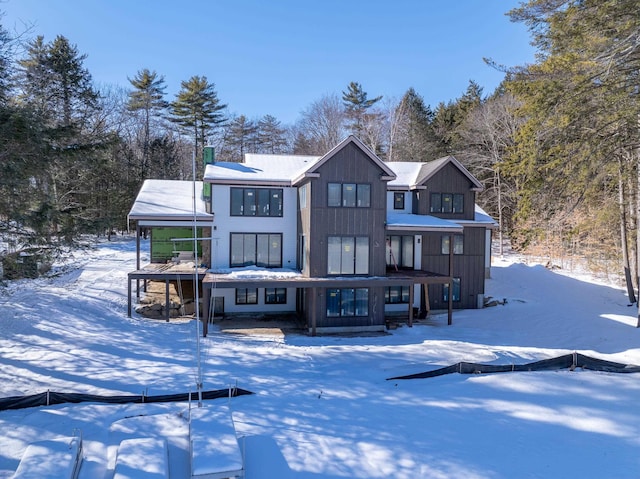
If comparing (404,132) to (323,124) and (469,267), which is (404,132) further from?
(469,267)

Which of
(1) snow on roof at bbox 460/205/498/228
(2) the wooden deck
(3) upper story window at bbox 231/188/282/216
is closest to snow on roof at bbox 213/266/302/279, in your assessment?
(2) the wooden deck

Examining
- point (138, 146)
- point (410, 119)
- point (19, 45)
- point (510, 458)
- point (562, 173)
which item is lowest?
point (510, 458)

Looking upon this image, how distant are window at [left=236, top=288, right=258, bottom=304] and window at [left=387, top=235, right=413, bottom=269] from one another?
6.30 metres

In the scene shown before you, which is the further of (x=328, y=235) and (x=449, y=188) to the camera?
(x=449, y=188)

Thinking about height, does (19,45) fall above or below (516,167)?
above

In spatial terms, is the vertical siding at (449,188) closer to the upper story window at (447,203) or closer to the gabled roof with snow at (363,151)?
the upper story window at (447,203)

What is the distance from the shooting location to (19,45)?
9750mm

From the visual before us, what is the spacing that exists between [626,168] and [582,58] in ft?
14.3

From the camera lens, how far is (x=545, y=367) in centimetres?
1088

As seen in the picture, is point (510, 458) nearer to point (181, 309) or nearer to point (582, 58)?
point (582, 58)

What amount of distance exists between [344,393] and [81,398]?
578 centimetres

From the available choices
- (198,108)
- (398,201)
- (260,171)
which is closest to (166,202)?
(260,171)

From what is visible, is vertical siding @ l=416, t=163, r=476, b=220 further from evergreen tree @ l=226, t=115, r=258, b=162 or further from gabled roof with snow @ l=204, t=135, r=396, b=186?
evergreen tree @ l=226, t=115, r=258, b=162

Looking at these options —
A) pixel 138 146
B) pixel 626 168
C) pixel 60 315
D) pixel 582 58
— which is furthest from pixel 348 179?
pixel 138 146
